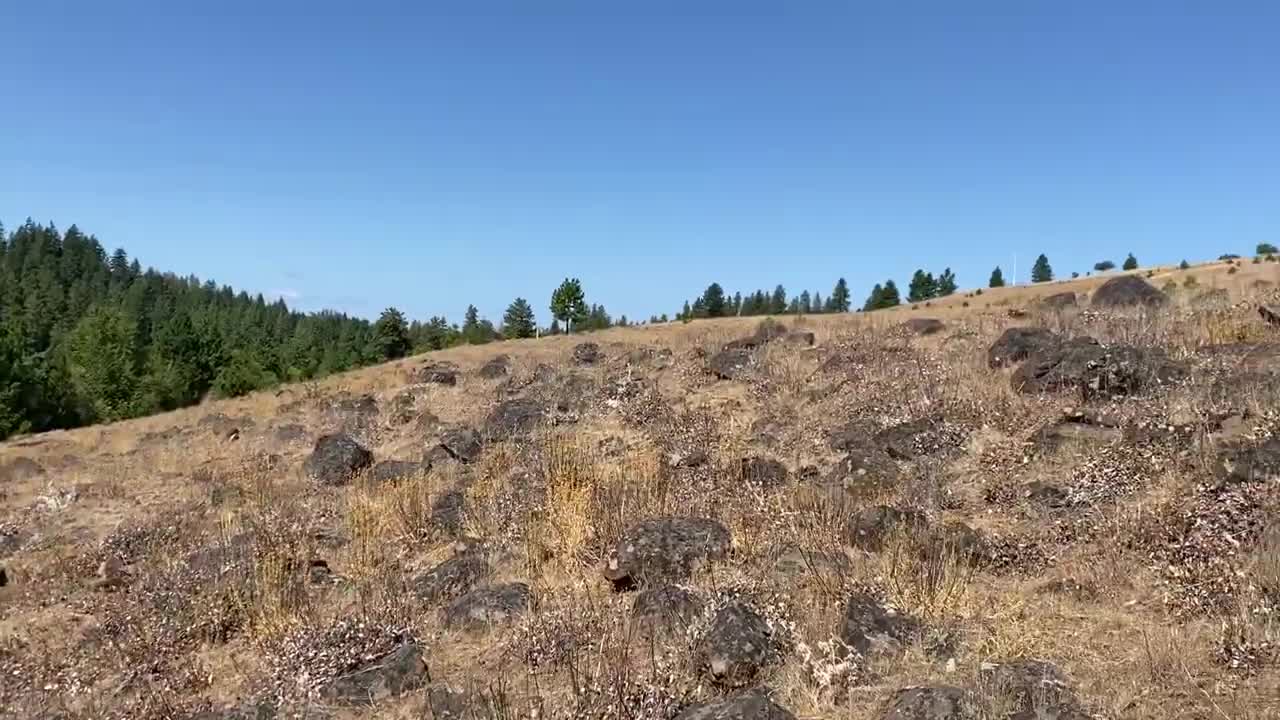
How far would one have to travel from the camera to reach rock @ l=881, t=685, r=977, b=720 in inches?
127

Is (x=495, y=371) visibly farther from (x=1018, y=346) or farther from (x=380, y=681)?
(x=380, y=681)

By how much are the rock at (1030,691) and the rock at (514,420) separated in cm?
701

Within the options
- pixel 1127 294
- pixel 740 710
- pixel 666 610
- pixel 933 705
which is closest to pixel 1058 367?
pixel 666 610

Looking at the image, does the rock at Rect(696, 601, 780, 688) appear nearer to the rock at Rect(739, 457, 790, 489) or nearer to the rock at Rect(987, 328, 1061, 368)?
the rock at Rect(739, 457, 790, 489)

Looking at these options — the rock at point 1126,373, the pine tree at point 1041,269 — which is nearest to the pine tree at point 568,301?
the pine tree at point 1041,269

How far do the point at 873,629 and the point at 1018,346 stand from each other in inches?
288

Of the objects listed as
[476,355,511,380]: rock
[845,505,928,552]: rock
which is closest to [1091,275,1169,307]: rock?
[845,505,928,552]: rock

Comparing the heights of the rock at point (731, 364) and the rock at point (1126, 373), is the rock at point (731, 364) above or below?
above

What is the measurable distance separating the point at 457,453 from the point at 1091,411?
7085 mm

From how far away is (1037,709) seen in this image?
3.21 m

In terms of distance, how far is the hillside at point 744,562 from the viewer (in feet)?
12.4

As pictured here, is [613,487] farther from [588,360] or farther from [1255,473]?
[588,360]

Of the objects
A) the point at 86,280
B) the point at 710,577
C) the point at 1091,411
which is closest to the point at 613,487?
the point at 710,577

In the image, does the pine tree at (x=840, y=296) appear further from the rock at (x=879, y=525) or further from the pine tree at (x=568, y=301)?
the rock at (x=879, y=525)
